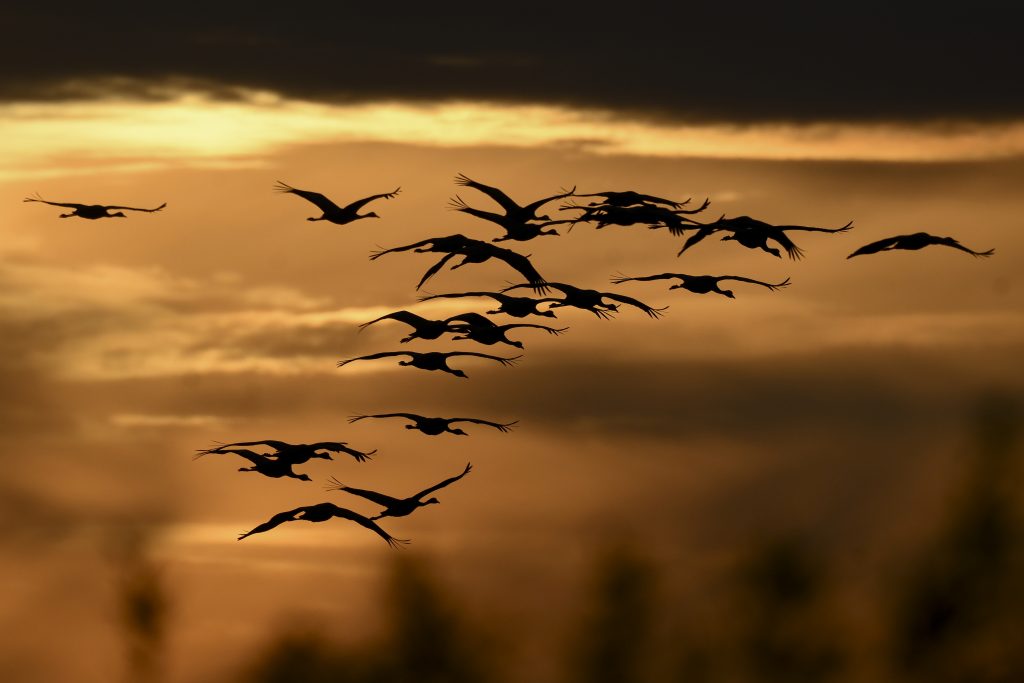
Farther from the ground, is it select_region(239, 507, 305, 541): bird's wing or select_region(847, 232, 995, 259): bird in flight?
select_region(847, 232, 995, 259): bird in flight

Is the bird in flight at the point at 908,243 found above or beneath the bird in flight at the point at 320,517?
above

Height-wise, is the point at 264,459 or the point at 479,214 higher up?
the point at 479,214

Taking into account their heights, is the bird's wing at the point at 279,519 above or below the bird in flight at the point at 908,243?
below

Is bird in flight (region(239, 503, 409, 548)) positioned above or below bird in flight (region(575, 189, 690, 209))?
below

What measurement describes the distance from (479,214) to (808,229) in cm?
958

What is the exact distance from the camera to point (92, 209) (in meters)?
61.0

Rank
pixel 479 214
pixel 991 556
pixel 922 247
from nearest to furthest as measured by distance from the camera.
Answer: pixel 922 247, pixel 479 214, pixel 991 556

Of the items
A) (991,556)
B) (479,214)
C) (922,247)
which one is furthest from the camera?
(991,556)

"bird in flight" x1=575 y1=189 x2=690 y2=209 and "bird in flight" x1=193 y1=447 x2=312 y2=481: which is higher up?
"bird in flight" x1=575 y1=189 x2=690 y2=209

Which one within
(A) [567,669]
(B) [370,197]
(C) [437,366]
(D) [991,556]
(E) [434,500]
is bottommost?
(A) [567,669]

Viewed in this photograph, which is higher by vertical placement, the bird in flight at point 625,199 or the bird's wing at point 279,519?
the bird in flight at point 625,199

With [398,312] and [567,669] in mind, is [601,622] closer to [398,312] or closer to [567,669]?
[567,669]

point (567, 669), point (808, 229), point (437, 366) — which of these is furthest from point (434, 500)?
point (567, 669)

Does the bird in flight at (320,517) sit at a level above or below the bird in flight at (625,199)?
below
